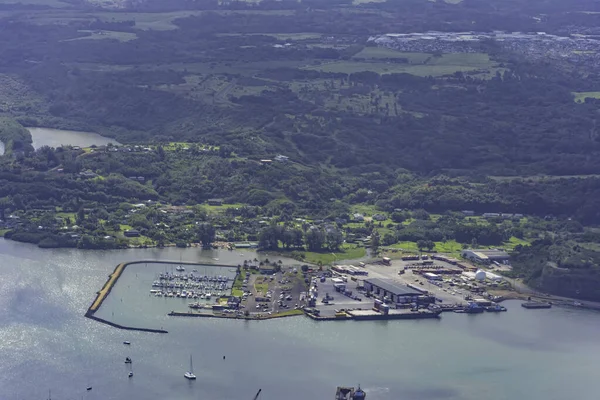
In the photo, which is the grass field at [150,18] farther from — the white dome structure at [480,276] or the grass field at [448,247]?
the white dome structure at [480,276]

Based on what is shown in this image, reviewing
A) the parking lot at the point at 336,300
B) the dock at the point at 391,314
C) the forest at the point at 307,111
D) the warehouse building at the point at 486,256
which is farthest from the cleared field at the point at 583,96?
the dock at the point at 391,314

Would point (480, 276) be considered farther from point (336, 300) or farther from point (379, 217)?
point (379, 217)

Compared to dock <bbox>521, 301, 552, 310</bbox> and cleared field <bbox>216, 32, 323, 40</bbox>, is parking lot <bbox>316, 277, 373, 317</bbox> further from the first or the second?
cleared field <bbox>216, 32, 323, 40</bbox>

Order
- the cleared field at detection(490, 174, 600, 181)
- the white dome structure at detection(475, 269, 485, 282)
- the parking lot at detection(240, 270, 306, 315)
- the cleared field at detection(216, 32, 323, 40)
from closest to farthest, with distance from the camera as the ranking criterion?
1. the parking lot at detection(240, 270, 306, 315)
2. the white dome structure at detection(475, 269, 485, 282)
3. the cleared field at detection(490, 174, 600, 181)
4. the cleared field at detection(216, 32, 323, 40)

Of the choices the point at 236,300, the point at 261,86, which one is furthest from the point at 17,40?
the point at 236,300

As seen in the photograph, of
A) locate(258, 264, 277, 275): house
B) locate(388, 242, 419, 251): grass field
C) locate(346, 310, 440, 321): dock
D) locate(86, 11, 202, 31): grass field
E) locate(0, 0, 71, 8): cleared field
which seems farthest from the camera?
locate(0, 0, 71, 8): cleared field

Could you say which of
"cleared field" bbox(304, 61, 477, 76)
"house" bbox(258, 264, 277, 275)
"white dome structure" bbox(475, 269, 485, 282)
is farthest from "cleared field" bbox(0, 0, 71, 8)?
"white dome structure" bbox(475, 269, 485, 282)

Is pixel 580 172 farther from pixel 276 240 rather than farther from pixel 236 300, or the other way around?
pixel 236 300
